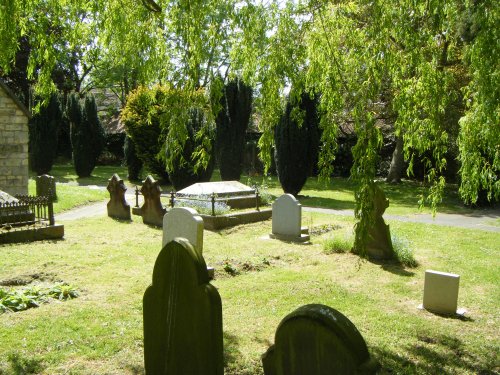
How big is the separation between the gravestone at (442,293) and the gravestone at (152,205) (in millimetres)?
8359

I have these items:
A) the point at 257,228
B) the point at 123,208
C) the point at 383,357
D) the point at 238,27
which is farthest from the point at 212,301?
the point at 123,208

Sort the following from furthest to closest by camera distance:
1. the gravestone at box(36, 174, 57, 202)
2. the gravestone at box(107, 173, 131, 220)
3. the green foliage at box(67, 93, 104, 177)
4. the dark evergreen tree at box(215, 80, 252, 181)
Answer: the green foliage at box(67, 93, 104, 177) < the dark evergreen tree at box(215, 80, 252, 181) < the gravestone at box(36, 174, 57, 202) < the gravestone at box(107, 173, 131, 220)

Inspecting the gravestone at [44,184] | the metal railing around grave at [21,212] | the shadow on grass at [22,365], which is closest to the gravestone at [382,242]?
the shadow on grass at [22,365]

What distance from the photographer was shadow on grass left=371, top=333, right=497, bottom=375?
507 cm

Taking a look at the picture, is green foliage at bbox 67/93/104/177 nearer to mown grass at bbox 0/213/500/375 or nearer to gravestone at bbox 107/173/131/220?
gravestone at bbox 107/173/131/220

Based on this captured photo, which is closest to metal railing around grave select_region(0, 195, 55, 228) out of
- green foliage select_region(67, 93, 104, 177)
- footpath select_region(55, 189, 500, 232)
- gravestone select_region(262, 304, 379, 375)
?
footpath select_region(55, 189, 500, 232)

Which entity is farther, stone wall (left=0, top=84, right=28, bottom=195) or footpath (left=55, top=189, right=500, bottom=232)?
stone wall (left=0, top=84, right=28, bottom=195)

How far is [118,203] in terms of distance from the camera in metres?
14.7

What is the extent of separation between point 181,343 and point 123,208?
11.8 metres

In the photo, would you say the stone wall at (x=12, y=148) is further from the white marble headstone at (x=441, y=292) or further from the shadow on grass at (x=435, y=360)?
the shadow on grass at (x=435, y=360)

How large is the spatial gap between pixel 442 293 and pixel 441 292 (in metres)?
0.02

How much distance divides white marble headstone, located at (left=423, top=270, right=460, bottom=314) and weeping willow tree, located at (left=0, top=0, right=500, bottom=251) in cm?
156

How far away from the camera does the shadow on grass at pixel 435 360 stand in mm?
5066

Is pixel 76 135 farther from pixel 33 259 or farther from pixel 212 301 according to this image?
pixel 212 301
